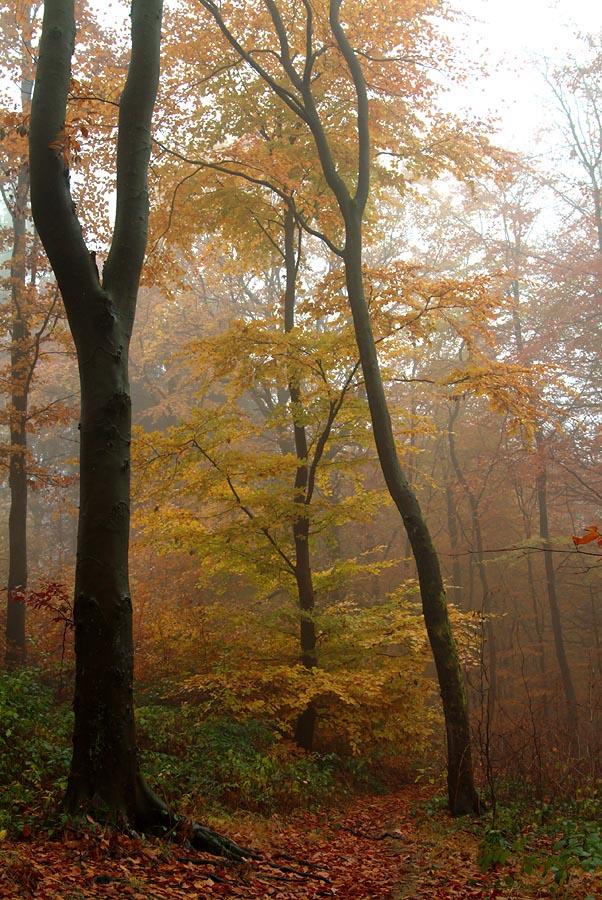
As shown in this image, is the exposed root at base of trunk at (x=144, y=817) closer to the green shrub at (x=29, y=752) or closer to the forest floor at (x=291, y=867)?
the forest floor at (x=291, y=867)

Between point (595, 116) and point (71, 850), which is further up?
point (595, 116)

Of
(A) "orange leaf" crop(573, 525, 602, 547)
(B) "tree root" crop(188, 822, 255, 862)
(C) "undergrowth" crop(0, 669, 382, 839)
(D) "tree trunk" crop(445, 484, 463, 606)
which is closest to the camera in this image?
(A) "orange leaf" crop(573, 525, 602, 547)

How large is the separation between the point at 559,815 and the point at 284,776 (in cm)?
329

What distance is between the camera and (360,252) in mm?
Result: 7781

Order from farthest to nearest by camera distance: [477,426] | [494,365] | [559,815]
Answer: [477,426], [494,365], [559,815]

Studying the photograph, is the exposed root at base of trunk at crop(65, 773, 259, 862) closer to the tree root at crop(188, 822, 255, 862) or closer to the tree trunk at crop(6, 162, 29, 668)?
the tree root at crop(188, 822, 255, 862)

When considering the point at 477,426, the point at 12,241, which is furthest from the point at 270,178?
the point at 477,426

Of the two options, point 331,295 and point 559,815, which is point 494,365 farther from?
point 559,815

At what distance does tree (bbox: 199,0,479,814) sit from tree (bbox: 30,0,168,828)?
3.22 m

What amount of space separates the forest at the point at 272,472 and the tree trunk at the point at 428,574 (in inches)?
1.3

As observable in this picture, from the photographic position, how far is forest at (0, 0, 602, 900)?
177 inches

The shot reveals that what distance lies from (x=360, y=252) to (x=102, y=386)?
413 centimetres

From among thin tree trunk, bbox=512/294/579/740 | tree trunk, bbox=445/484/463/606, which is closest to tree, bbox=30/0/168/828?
thin tree trunk, bbox=512/294/579/740

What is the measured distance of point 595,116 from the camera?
16328 millimetres
